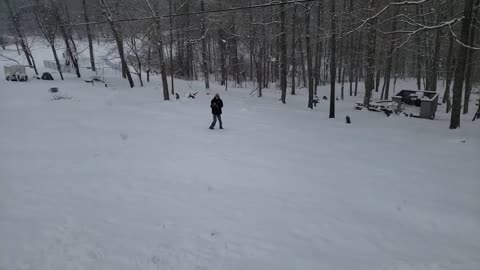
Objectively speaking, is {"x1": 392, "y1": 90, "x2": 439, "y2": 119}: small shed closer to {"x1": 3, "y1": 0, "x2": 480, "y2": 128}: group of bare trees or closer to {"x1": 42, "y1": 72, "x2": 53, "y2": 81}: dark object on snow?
{"x1": 3, "y1": 0, "x2": 480, "y2": 128}: group of bare trees

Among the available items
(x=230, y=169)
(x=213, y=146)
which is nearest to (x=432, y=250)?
(x=230, y=169)

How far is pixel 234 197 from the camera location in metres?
7.63

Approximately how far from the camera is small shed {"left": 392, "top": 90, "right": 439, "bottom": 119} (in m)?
18.7

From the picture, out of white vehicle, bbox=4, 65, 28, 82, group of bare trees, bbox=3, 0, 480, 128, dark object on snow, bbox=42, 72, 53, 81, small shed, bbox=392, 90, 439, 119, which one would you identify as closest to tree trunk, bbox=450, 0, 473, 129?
group of bare trees, bbox=3, 0, 480, 128

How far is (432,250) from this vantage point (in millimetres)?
6016

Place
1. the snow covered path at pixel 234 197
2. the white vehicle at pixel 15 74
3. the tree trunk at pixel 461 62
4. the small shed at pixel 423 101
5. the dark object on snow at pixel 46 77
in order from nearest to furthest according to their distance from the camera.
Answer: the snow covered path at pixel 234 197
the tree trunk at pixel 461 62
the small shed at pixel 423 101
the white vehicle at pixel 15 74
the dark object on snow at pixel 46 77

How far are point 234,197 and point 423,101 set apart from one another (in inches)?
643

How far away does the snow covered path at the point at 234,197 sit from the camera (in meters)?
5.49

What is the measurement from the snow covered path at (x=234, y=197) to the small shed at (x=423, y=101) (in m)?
4.04

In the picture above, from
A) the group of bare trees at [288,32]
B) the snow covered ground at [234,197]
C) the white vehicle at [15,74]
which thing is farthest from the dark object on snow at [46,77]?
the snow covered ground at [234,197]

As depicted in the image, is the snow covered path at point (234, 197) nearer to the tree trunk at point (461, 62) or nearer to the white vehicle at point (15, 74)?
the tree trunk at point (461, 62)

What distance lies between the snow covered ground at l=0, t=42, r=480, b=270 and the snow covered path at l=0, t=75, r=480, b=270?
0.11 ft

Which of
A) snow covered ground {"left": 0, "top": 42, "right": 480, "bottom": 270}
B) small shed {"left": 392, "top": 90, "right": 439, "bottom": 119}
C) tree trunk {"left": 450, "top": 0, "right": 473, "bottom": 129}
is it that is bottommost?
snow covered ground {"left": 0, "top": 42, "right": 480, "bottom": 270}

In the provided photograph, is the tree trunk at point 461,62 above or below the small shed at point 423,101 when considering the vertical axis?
above
